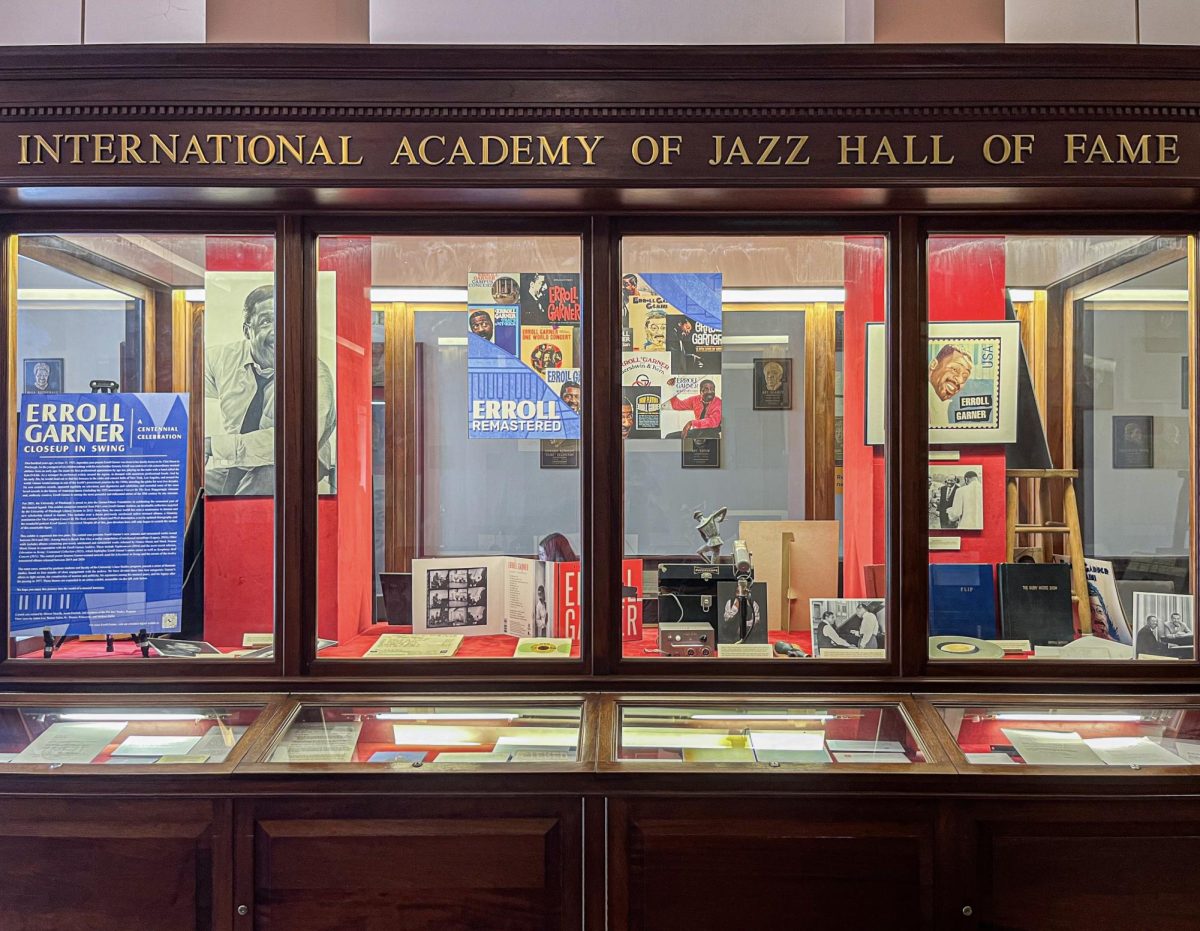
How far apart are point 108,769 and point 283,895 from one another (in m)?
0.61

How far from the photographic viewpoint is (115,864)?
2.34m

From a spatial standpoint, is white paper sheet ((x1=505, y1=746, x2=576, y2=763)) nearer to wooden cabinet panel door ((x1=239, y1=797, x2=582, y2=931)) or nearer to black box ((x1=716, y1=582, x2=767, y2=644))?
wooden cabinet panel door ((x1=239, y1=797, x2=582, y2=931))

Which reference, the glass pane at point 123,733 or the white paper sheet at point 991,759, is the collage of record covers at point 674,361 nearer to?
the white paper sheet at point 991,759

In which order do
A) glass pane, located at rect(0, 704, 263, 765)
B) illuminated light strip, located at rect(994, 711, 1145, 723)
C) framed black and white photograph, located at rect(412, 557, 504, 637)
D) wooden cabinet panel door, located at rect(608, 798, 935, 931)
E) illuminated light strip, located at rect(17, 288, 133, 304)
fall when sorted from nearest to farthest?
wooden cabinet panel door, located at rect(608, 798, 935, 931), glass pane, located at rect(0, 704, 263, 765), illuminated light strip, located at rect(994, 711, 1145, 723), illuminated light strip, located at rect(17, 288, 133, 304), framed black and white photograph, located at rect(412, 557, 504, 637)

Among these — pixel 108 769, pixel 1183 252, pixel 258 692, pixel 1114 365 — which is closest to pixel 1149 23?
pixel 1183 252

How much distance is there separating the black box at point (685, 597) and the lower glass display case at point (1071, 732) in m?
0.78

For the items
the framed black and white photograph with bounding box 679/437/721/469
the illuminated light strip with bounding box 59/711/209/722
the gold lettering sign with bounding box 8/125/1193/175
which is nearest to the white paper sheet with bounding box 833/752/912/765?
the framed black and white photograph with bounding box 679/437/721/469

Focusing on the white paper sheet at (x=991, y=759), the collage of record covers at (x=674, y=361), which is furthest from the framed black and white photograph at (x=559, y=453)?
the white paper sheet at (x=991, y=759)

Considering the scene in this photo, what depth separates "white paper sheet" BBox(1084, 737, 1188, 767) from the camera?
240 centimetres

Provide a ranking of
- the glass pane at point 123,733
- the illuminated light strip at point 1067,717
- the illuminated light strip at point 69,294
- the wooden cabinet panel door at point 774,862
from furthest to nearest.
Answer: the illuminated light strip at point 69,294 < the illuminated light strip at point 1067,717 < the glass pane at point 123,733 < the wooden cabinet panel door at point 774,862

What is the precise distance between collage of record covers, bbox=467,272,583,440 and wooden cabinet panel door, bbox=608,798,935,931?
1.30 meters

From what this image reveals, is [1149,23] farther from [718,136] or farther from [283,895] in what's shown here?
[283,895]

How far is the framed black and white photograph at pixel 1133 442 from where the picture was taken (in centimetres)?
291

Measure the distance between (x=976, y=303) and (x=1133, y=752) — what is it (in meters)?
1.52
